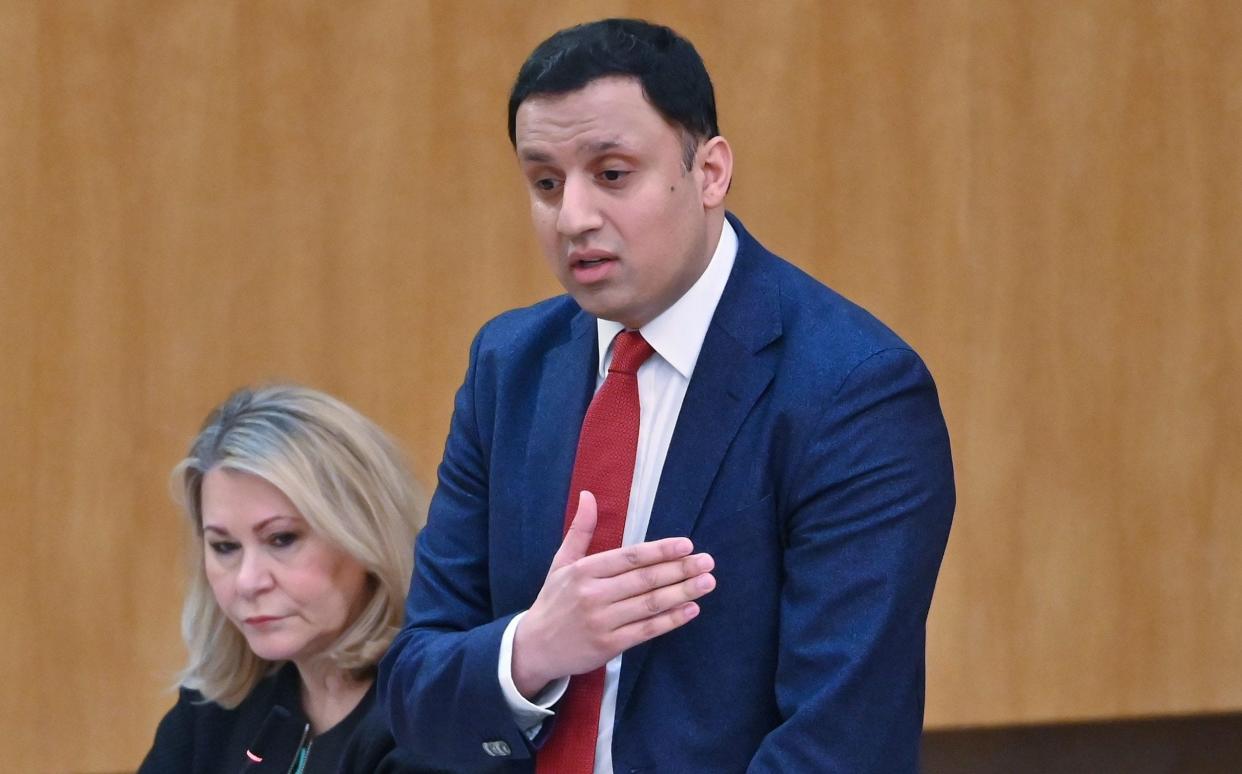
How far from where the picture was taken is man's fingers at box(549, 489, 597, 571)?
1602mm

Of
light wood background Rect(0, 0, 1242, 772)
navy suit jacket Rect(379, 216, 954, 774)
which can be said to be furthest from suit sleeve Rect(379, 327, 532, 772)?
light wood background Rect(0, 0, 1242, 772)

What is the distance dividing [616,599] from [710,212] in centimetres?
40

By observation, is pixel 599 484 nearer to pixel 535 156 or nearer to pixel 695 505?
pixel 695 505

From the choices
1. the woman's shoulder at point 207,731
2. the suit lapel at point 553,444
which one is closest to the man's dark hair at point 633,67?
the suit lapel at point 553,444

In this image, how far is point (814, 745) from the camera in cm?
154

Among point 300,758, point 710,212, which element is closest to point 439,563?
point 710,212

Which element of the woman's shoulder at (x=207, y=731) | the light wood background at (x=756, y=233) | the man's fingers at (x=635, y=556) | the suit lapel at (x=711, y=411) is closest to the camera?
the man's fingers at (x=635, y=556)

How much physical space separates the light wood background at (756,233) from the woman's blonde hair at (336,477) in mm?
842

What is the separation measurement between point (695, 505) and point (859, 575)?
0.55 ft

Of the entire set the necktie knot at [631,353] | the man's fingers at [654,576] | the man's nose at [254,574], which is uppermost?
the necktie knot at [631,353]

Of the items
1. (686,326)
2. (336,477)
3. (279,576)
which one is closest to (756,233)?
(336,477)

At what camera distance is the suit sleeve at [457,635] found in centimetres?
165

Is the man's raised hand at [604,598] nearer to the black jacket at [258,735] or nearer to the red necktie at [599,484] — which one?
the red necktie at [599,484]

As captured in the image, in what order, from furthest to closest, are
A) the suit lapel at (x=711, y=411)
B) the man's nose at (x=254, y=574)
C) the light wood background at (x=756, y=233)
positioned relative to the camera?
1. the light wood background at (x=756, y=233)
2. the man's nose at (x=254, y=574)
3. the suit lapel at (x=711, y=411)
